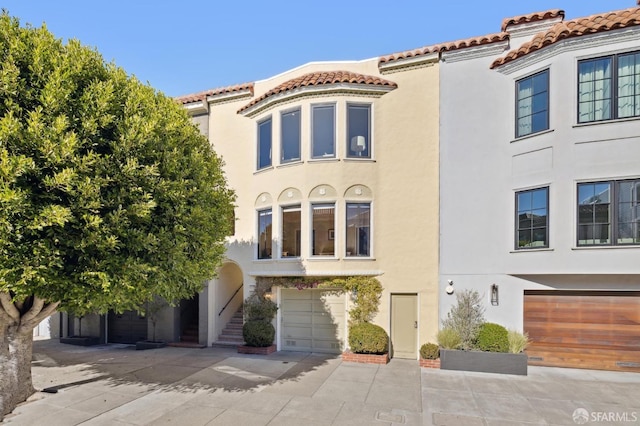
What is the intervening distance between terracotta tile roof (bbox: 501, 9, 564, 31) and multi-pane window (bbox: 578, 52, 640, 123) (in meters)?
2.22

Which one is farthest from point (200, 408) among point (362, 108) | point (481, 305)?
point (362, 108)

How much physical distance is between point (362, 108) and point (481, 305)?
7.61 meters

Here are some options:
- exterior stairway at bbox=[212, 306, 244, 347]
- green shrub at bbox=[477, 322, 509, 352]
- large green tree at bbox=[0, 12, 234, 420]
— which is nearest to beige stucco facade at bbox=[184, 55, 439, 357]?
green shrub at bbox=[477, 322, 509, 352]

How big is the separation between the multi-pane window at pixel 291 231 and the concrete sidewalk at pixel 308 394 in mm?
3607

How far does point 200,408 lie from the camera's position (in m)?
7.76

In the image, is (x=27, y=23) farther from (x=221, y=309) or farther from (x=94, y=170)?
(x=221, y=309)

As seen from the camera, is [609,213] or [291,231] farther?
[291,231]

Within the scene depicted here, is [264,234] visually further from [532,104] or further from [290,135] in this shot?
[532,104]

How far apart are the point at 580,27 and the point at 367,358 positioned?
1123cm

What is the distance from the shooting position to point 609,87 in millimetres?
9773

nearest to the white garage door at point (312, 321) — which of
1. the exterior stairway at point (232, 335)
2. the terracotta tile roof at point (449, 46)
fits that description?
the exterior stairway at point (232, 335)

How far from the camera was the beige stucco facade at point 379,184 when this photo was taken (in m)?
12.1

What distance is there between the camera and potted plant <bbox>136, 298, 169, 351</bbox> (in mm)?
13891

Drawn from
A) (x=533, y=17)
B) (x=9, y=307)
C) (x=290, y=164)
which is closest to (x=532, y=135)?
(x=533, y=17)
